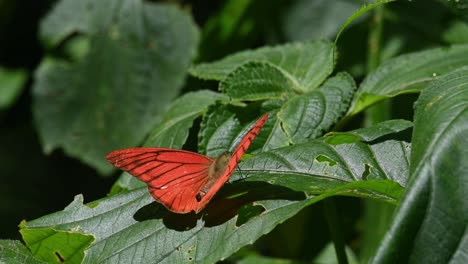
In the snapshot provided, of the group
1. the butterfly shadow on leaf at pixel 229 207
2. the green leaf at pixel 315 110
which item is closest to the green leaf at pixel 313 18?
the green leaf at pixel 315 110

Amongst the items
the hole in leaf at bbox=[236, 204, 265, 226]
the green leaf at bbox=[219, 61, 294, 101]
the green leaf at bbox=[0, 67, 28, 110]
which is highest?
the green leaf at bbox=[219, 61, 294, 101]

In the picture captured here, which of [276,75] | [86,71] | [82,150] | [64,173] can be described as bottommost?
[64,173]

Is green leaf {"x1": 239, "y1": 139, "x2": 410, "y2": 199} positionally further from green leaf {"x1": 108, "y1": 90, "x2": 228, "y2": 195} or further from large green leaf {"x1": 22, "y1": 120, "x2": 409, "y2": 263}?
green leaf {"x1": 108, "y1": 90, "x2": 228, "y2": 195}

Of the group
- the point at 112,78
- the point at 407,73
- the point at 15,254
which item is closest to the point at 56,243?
the point at 15,254

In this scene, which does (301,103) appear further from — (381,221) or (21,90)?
(21,90)

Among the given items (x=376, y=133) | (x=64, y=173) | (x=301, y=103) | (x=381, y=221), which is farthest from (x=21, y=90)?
(x=376, y=133)

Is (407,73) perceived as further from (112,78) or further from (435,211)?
(112,78)

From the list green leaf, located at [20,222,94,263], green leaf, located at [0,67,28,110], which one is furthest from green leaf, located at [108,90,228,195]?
green leaf, located at [0,67,28,110]
